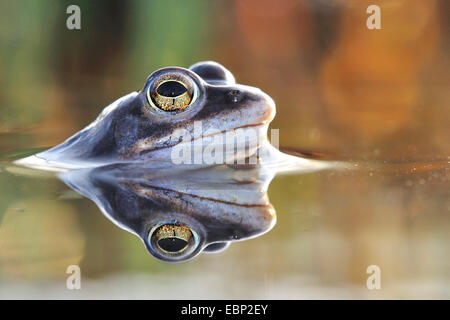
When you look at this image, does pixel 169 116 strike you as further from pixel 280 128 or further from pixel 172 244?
pixel 280 128

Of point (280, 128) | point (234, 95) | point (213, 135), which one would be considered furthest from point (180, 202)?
point (280, 128)

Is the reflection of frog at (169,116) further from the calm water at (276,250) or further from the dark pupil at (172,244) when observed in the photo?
the dark pupil at (172,244)

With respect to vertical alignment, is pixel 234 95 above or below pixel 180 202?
above

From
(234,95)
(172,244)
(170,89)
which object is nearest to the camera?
(172,244)

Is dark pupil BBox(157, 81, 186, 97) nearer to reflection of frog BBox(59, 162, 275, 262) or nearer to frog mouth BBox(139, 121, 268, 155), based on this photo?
frog mouth BBox(139, 121, 268, 155)

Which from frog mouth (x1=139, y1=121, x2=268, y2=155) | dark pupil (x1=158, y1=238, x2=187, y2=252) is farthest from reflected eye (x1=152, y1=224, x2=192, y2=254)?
frog mouth (x1=139, y1=121, x2=268, y2=155)

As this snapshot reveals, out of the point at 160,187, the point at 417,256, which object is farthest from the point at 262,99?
the point at 417,256

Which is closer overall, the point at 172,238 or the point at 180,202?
the point at 172,238
